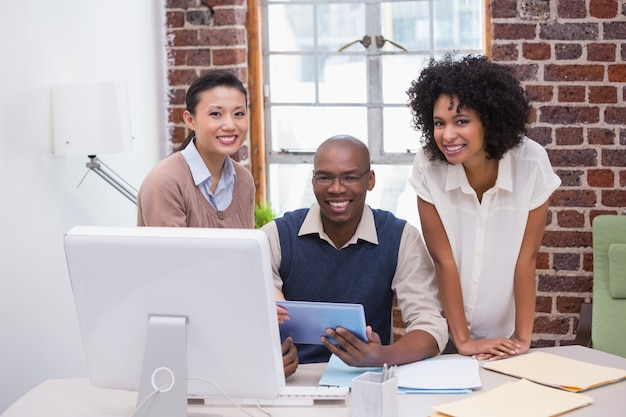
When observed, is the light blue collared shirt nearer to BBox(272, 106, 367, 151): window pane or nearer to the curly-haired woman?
the curly-haired woman

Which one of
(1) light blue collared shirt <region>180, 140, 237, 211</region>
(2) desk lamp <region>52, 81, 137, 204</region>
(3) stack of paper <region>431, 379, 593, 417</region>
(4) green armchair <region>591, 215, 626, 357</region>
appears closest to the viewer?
(3) stack of paper <region>431, 379, 593, 417</region>

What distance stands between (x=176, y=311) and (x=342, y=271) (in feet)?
2.58

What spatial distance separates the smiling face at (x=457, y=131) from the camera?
7.63 ft

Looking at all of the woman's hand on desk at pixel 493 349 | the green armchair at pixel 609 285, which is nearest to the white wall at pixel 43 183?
the woman's hand on desk at pixel 493 349

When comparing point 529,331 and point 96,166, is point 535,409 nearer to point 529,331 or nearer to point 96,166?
point 529,331

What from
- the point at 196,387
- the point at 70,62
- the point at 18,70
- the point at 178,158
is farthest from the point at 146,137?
the point at 196,387

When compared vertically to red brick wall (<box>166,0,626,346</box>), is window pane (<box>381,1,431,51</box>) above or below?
above

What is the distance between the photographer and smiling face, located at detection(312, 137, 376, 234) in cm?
231

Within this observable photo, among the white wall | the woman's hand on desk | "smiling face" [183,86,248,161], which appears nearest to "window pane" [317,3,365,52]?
the white wall

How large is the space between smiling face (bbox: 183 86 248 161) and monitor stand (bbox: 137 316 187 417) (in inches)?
36.9

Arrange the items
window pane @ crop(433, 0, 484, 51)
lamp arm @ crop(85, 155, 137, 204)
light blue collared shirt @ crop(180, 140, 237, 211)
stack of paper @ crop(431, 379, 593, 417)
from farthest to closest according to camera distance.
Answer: window pane @ crop(433, 0, 484, 51)
lamp arm @ crop(85, 155, 137, 204)
light blue collared shirt @ crop(180, 140, 237, 211)
stack of paper @ crop(431, 379, 593, 417)

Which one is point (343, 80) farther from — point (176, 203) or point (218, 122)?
point (176, 203)

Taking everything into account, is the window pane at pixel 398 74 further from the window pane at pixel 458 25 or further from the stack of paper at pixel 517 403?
the stack of paper at pixel 517 403

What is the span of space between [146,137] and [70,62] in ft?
2.21
